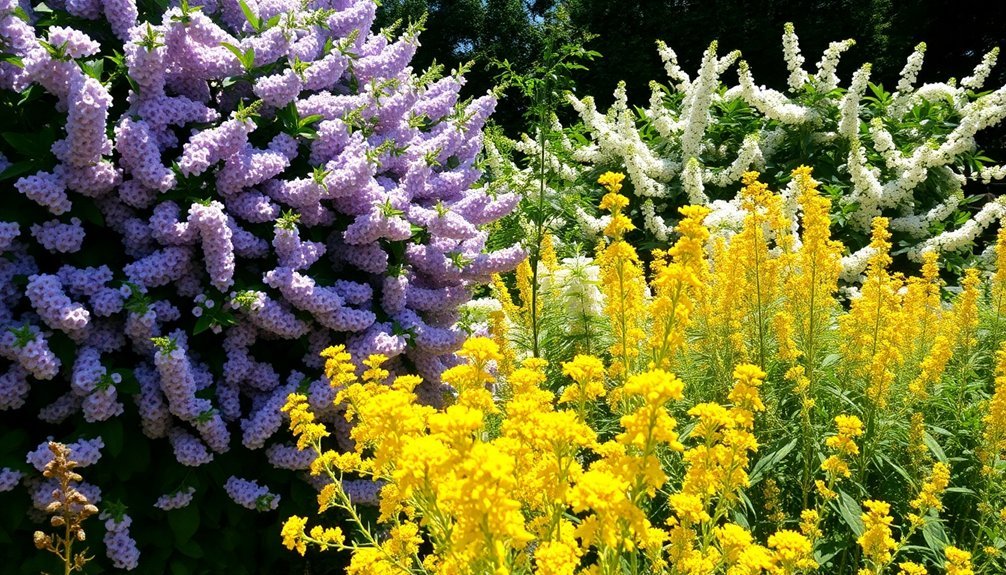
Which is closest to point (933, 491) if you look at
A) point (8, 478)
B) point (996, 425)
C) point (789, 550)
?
point (996, 425)

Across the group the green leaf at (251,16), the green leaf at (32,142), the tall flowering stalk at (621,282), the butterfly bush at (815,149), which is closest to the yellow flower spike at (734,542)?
the tall flowering stalk at (621,282)

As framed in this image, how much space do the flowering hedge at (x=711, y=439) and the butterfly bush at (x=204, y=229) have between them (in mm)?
275

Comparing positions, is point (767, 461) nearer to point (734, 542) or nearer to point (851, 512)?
point (851, 512)

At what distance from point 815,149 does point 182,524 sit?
6171 millimetres

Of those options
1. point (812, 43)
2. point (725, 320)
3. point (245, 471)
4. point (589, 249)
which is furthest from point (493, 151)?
point (812, 43)

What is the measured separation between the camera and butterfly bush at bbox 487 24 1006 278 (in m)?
6.01

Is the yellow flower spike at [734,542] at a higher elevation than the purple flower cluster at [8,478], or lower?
lower

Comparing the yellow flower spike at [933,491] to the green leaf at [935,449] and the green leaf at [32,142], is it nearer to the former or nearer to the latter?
the green leaf at [935,449]

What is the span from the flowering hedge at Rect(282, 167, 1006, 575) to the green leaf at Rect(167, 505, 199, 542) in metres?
0.37

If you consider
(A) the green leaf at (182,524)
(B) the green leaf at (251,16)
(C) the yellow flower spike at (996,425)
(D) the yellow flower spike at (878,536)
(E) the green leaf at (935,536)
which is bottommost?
(E) the green leaf at (935,536)

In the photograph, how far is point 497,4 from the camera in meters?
20.0

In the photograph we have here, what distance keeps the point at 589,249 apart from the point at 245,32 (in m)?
4.10

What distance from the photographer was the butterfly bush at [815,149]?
6008 millimetres

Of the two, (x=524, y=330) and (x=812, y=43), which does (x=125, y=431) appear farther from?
(x=812, y=43)
